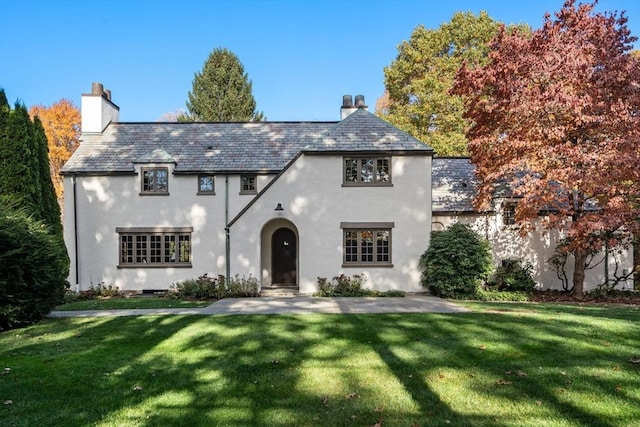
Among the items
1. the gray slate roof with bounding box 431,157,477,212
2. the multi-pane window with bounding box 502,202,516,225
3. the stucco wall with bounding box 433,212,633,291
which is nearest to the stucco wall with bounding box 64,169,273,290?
the gray slate roof with bounding box 431,157,477,212

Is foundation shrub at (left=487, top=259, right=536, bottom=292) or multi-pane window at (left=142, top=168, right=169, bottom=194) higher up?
multi-pane window at (left=142, top=168, right=169, bottom=194)

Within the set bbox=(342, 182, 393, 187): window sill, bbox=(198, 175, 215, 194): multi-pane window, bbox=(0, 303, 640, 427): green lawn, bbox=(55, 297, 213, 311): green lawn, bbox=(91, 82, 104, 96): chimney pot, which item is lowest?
bbox=(55, 297, 213, 311): green lawn

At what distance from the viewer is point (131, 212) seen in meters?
17.7

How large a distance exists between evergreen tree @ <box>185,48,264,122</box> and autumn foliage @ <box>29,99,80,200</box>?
9.90 metres

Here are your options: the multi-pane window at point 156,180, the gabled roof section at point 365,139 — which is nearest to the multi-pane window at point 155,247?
the multi-pane window at point 156,180

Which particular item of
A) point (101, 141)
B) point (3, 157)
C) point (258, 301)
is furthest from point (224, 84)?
point (258, 301)

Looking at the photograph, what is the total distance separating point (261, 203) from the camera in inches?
631

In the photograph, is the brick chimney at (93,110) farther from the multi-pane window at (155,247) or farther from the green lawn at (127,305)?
the green lawn at (127,305)

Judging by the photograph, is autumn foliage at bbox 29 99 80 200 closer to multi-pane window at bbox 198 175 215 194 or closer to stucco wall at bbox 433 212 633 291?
multi-pane window at bbox 198 175 215 194

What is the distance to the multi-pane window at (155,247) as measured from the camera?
17500 mm

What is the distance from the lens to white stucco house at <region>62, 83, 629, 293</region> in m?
15.9

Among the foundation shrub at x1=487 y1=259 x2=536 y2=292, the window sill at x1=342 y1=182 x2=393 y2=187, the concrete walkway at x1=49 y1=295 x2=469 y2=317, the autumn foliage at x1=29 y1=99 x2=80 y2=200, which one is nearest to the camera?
the concrete walkway at x1=49 y1=295 x2=469 y2=317

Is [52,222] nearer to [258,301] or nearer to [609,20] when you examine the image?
[258,301]

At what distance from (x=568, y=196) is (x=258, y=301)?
11568 mm
